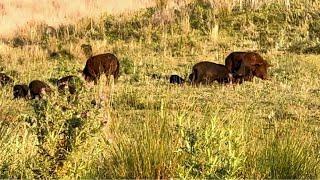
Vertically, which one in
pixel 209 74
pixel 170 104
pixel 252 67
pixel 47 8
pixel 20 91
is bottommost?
pixel 170 104

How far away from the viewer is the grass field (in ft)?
17.7

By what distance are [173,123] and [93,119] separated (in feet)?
2.73

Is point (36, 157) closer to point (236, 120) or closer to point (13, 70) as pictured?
point (236, 120)

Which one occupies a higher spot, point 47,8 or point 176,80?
point 47,8

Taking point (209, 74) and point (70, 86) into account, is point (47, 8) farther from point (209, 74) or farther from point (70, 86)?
point (70, 86)

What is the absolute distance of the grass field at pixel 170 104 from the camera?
5395mm

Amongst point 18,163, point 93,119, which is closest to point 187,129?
point 93,119

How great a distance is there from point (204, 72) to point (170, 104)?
285 centimetres

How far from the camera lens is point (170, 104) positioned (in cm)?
931

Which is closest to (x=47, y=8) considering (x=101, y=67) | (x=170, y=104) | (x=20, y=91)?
(x=101, y=67)

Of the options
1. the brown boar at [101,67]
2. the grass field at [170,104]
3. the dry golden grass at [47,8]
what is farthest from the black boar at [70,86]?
the dry golden grass at [47,8]

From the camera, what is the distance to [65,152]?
17.7 feet

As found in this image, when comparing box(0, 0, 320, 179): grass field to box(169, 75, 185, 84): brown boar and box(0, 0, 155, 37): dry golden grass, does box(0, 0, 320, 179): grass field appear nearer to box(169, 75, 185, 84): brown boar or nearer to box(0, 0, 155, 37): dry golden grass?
box(169, 75, 185, 84): brown boar

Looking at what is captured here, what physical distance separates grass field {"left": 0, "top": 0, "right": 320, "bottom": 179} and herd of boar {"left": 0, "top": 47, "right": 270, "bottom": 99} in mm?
284
